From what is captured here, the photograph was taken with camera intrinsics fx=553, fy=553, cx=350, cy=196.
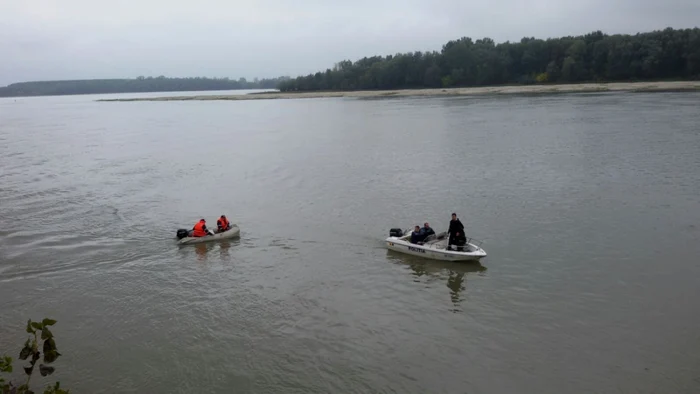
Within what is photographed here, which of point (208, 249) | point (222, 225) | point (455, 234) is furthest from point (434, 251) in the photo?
point (222, 225)

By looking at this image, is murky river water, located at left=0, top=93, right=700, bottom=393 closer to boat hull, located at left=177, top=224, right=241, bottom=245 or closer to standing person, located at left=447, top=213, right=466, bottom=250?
boat hull, located at left=177, top=224, right=241, bottom=245

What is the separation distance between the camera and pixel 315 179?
124ft

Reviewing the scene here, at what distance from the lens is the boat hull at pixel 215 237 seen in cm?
2436

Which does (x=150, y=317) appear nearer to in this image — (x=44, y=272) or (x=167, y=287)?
(x=167, y=287)

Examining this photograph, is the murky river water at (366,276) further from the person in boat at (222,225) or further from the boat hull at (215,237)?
the person in boat at (222,225)

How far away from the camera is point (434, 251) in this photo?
21.4 meters

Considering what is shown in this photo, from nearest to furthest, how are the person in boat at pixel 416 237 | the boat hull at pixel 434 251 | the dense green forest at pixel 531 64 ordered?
1. the boat hull at pixel 434 251
2. the person in boat at pixel 416 237
3. the dense green forest at pixel 531 64

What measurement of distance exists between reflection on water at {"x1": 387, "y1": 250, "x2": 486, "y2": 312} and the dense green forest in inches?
4295

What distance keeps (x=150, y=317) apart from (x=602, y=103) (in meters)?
81.5

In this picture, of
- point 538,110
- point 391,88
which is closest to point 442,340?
point 538,110

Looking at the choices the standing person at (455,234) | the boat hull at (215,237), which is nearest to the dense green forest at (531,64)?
the standing person at (455,234)

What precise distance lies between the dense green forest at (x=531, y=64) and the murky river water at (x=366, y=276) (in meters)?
81.6

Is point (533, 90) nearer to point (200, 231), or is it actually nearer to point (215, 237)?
point (215, 237)

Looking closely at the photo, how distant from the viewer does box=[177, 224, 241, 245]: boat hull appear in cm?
2436
